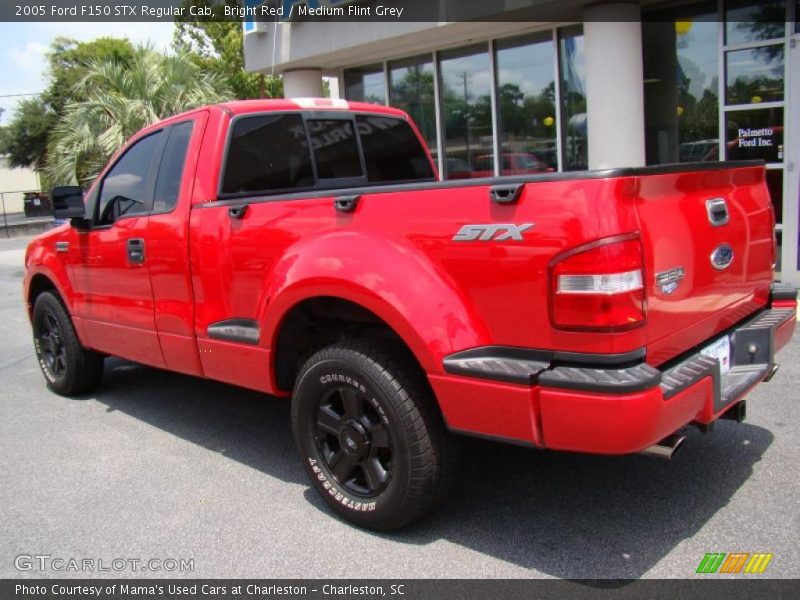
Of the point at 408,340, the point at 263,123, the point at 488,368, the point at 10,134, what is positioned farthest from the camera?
the point at 10,134

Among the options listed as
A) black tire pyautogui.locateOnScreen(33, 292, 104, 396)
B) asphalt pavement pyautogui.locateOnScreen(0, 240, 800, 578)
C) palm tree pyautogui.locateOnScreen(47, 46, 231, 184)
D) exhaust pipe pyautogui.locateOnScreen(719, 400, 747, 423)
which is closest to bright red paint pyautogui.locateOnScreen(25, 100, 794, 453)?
exhaust pipe pyautogui.locateOnScreen(719, 400, 747, 423)

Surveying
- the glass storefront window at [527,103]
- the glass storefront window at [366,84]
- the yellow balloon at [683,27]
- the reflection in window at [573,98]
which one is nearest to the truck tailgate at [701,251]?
the yellow balloon at [683,27]

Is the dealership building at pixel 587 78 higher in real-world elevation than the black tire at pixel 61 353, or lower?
higher

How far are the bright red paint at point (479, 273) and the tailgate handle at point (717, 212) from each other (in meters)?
0.05

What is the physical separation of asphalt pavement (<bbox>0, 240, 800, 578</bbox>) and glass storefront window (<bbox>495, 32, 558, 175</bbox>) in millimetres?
6272

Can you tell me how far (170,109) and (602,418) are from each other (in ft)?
40.8

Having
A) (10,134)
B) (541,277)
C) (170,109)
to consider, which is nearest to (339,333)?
(541,277)

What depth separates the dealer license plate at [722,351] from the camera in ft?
10.4

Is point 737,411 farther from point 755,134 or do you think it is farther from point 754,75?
point 754,75

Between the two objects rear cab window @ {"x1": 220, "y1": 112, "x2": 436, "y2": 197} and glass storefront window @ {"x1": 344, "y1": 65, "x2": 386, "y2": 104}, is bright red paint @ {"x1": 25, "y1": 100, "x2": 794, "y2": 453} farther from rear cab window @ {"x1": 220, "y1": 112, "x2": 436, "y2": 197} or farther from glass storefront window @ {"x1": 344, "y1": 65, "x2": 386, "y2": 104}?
glass storefront window @ {"x1": 344, "y1": 65, "x2": 386, "y2": 104}

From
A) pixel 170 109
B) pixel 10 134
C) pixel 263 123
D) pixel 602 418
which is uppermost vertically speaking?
pixel 10 134

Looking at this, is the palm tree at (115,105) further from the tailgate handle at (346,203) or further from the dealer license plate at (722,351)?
the dealer license plate at (722,351)

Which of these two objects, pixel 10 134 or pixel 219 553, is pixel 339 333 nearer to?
pixel 219 553

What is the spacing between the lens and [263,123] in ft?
14.1
